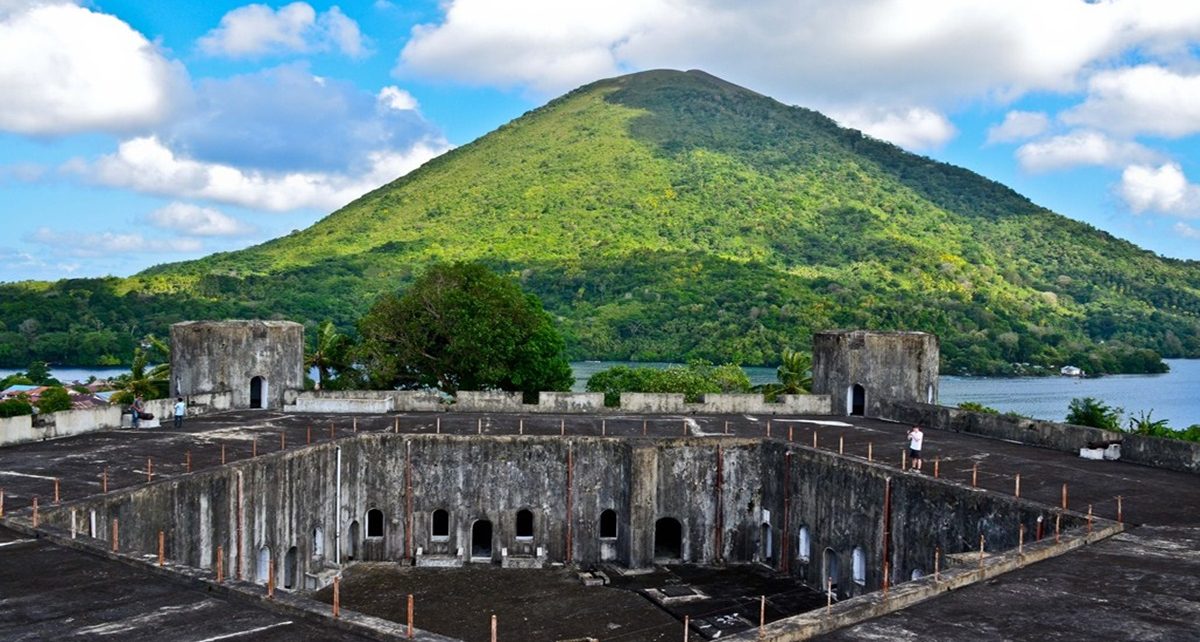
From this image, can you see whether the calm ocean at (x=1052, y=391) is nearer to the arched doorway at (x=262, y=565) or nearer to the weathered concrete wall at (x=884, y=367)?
the weathered concrete wall at (x=884, y=367)

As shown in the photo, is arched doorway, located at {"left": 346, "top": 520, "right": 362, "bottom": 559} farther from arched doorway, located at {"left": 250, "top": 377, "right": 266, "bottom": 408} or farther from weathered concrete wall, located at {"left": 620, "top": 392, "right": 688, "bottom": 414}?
weathered concrete wall, located at {"left": 620, "top": 392, "right": 688, "bottom": 414}

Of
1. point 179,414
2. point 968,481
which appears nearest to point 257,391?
point 179,414

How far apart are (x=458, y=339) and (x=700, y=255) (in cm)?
8910

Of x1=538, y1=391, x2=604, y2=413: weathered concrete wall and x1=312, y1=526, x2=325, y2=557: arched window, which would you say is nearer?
x1=312, y1=526, x2=325, y2=557: arched window

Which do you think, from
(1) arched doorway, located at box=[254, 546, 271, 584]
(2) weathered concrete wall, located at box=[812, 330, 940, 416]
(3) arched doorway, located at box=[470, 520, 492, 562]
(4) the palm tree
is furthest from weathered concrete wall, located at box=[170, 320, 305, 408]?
(4) the palm tree

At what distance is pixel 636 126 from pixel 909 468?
146 m

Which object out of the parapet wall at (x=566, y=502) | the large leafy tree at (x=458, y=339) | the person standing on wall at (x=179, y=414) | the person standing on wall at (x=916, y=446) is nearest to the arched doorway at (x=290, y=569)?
the parapet wall at (x=566, y=502)

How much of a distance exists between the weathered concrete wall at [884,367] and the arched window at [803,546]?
8.26 metres

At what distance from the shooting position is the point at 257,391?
31.9m

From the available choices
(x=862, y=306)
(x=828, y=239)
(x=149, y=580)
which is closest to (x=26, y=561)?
(x=149, y=580)

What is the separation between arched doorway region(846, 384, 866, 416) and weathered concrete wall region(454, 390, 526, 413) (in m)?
10.00

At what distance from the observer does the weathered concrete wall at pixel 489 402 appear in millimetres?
31719

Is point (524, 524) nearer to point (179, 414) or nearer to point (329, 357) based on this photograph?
point (179, 414)

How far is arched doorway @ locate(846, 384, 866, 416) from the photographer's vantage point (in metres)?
31.7
